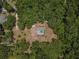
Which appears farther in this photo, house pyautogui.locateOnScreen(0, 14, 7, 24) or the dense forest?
house pyautogui.locateOnScreen(0, 14, 7, 24)

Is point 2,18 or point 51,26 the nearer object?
point 51,26

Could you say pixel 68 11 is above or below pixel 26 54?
above

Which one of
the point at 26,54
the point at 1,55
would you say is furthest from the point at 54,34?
the point at 1,55

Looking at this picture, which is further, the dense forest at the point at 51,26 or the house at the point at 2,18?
the house at the point at 2,18

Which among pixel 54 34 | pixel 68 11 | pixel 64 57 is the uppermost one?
pixel 68 11

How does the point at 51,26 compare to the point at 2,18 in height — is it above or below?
below

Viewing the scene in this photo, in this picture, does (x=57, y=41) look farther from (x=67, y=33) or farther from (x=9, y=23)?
(x=9, y=23)
